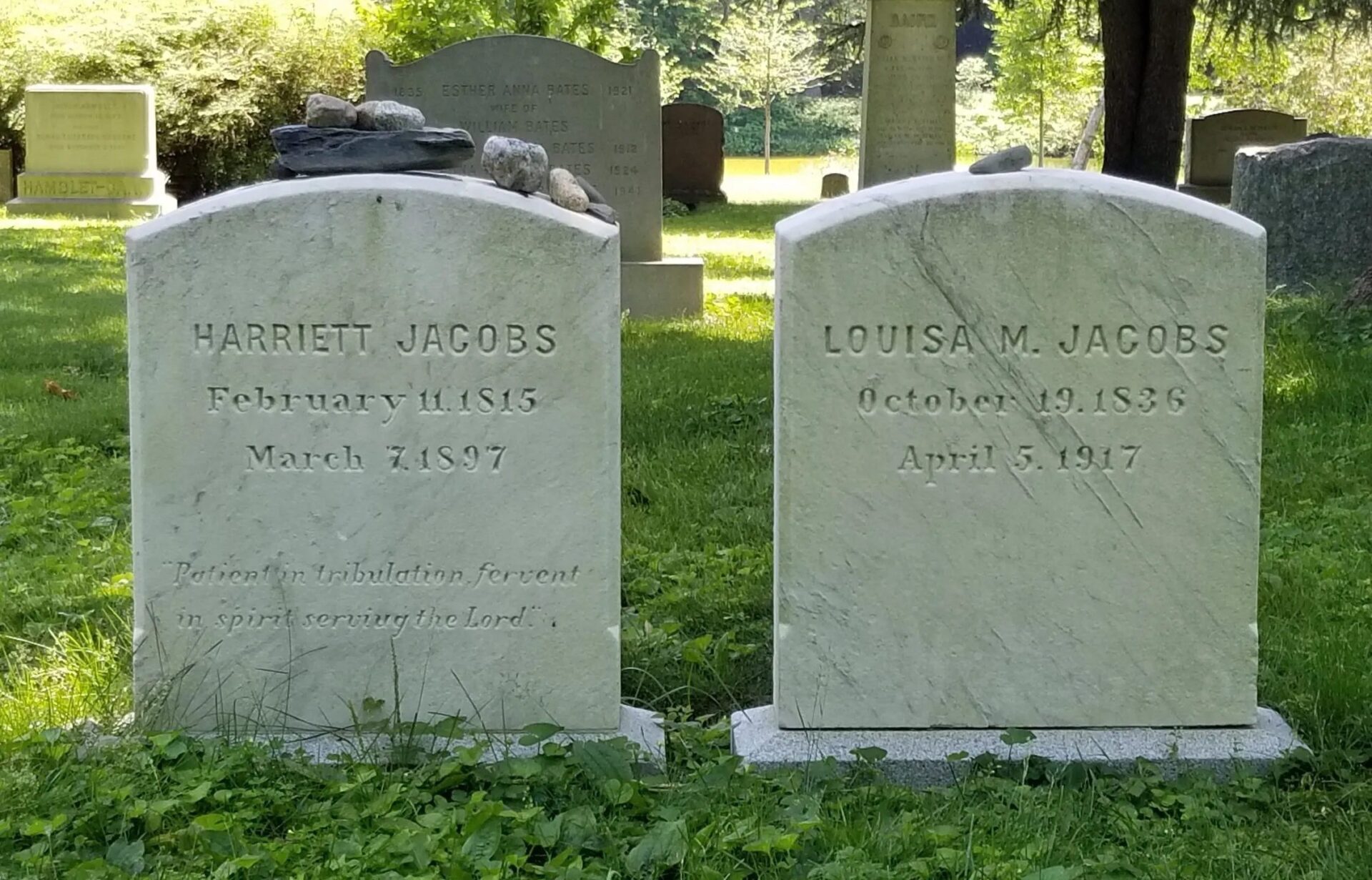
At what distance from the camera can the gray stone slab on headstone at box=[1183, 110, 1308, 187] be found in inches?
734

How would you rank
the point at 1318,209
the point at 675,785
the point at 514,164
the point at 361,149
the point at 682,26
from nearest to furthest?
the point at 675,785, the point at 514,164, the point at 361,149, the point at 1318,209, the point at 682,26

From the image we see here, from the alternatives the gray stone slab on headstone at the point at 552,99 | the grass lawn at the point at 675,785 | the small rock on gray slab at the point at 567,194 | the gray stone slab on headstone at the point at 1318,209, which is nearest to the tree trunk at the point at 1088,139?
the gray stone slab on headstone at the point at 1318,209

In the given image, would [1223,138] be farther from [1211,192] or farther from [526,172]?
[526,172]

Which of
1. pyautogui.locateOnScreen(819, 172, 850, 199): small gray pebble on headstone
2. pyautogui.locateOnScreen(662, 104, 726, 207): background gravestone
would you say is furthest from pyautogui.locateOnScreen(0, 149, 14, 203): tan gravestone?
pyautogui.locateOnScreen(819, 172, 850, 199): small gray pebble on headstone

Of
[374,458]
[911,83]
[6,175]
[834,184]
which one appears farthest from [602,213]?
[834,184]

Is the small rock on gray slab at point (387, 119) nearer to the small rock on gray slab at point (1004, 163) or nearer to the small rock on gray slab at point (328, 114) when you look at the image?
the small rock on gray slab at point (328, 114)

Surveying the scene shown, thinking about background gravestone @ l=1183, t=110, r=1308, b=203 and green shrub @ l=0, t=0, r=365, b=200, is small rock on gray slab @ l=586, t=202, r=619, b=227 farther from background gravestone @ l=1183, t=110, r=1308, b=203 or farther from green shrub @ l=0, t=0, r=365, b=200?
green shrub @ l=0, t=0, r=365, b=200

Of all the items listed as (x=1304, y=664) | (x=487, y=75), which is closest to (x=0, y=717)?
(x=1304, y=664)

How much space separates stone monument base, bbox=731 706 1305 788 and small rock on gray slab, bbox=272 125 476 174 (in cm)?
157

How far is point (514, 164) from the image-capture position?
12.2ft

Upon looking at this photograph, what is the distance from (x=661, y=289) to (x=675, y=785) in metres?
7.51

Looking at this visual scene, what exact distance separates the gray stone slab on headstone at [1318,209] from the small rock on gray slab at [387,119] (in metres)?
8.30

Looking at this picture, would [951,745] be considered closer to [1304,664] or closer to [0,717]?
[1304,664]

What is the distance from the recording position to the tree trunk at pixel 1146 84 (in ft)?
Answer: 44.8
